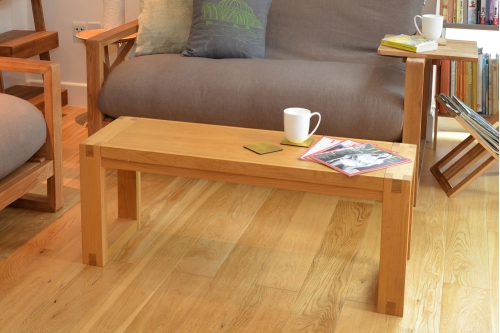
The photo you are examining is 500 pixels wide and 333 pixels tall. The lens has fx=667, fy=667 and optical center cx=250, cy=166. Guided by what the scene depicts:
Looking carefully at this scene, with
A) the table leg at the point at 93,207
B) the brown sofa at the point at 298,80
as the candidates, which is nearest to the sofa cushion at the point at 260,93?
the brown sofa at the point at 298,80

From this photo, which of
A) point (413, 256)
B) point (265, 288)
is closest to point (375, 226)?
point (413, 256)

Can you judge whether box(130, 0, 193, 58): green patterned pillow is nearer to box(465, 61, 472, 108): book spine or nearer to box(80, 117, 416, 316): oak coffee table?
box(80, 117, 416, 316): oak coffee table

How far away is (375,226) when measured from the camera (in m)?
2.51

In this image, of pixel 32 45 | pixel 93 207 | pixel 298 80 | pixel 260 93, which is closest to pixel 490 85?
pixel 298 80

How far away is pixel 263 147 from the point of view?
80.0 inches

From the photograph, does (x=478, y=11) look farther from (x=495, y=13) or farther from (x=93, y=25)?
(x=93, y=25)

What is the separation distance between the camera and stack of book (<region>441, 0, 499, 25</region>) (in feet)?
10.4

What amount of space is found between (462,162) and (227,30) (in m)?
1.20

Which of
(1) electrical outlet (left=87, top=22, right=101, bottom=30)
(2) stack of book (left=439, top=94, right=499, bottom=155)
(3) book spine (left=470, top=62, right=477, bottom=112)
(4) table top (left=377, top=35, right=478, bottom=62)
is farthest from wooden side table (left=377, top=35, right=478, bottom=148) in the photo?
(1) electrical outlet (left=87, top=22, right=101, bottom=30)

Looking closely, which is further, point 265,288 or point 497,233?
point 497,233

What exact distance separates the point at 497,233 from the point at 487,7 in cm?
126

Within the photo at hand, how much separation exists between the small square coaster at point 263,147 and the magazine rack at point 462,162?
1.03 m

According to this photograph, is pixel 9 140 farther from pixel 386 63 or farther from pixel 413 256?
pixel 386 63

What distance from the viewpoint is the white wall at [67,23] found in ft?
12.6
